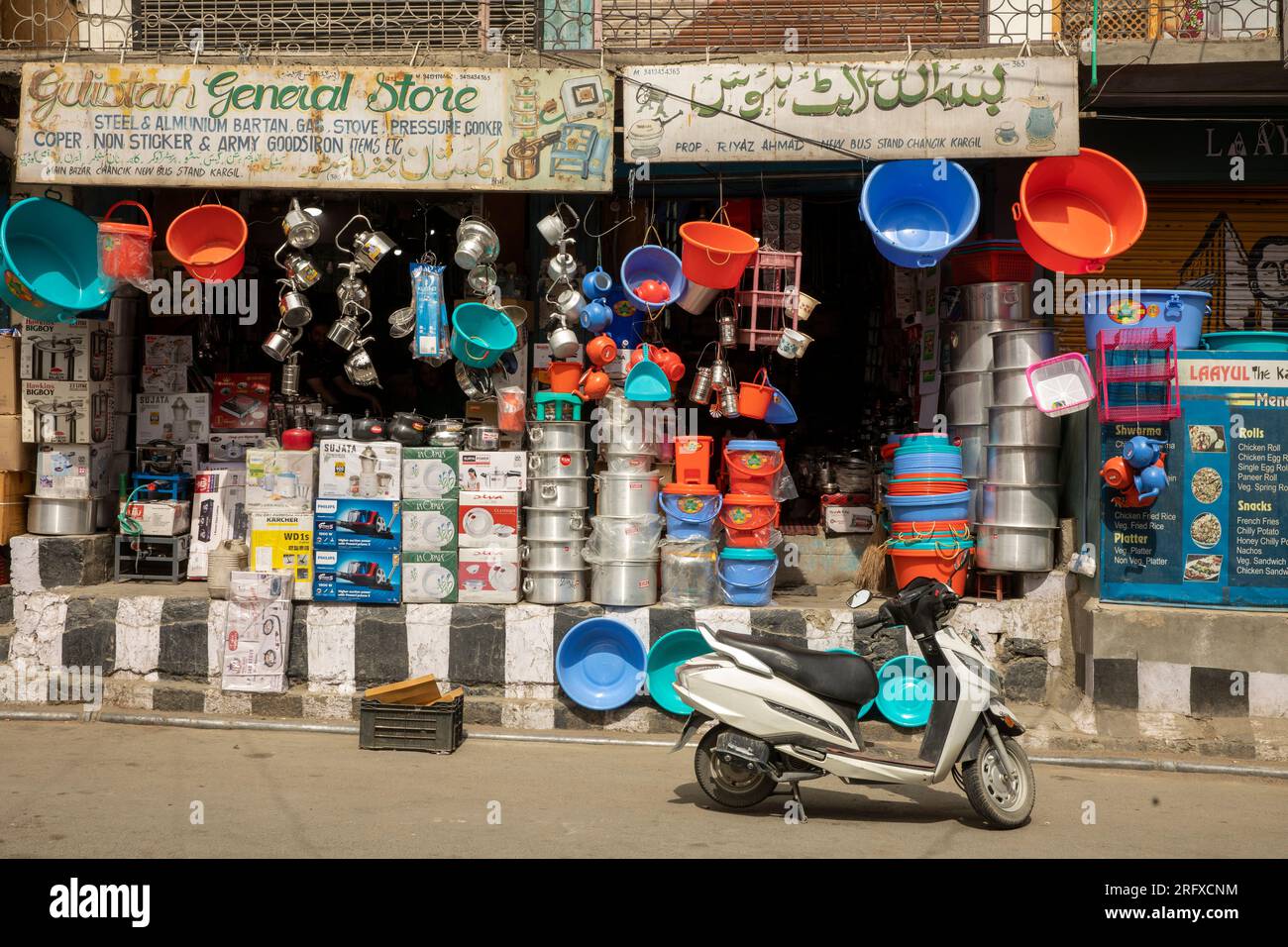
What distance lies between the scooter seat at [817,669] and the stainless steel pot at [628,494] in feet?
6.94

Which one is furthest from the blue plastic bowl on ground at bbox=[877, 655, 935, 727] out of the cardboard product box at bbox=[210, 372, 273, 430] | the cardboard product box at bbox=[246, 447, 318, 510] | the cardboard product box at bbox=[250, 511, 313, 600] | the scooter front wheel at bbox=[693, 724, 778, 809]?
the cardboard product box at bbox=[210, 372, 273, 430]

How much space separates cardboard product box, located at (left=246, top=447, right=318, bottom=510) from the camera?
8.14 meters

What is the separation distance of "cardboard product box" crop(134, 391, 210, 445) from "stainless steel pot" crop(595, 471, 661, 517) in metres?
3.46

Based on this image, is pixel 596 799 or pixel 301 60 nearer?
pixel 596 799

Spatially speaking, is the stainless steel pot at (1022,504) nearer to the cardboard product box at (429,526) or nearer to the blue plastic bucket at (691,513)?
the blue plastic bucket at (691,513)

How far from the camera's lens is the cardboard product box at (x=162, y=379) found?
369 inches

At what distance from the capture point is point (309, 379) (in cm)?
994

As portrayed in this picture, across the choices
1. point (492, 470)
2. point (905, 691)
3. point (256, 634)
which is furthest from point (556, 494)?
point (905, 691)

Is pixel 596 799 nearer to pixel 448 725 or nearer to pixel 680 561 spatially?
pixel 448 725

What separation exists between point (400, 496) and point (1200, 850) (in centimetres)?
504

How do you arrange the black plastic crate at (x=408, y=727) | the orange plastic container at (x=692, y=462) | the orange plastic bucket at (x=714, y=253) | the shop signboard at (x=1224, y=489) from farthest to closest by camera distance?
the orange plastic container at (x=692, y=462) → the orange plastic bucket at (x=714, y=253) → the shop signboard at (x=1224, y=489) → the black plastic crate at (x=408, y=727)

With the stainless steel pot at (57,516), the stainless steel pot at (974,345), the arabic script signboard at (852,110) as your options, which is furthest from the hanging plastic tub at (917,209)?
the stainless steel pot at (57,516)

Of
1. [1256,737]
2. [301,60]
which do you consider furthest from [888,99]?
[1256,737]

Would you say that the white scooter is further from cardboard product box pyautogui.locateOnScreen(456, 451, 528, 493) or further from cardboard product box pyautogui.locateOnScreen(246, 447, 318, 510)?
cardboard product box pyautogui.locateOnScreen(246, 447, 318, 510)
